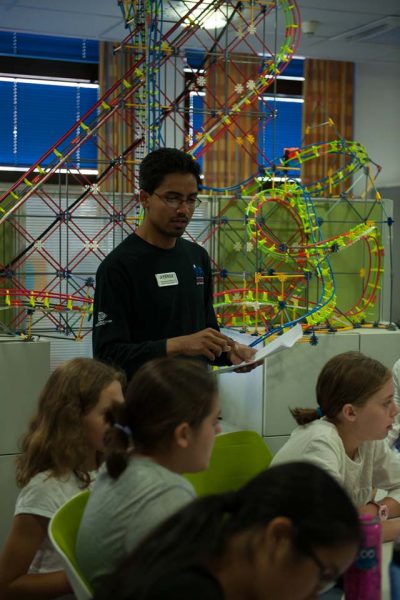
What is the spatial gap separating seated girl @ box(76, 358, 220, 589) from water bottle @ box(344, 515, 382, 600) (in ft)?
1.07

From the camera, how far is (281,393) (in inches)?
182

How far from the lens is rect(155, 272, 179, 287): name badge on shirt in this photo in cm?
246

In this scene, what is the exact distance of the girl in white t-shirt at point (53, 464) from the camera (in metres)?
1.70

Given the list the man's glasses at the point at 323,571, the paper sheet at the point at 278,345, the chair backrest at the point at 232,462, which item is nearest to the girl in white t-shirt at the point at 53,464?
the chair backrest at the point at 232,462

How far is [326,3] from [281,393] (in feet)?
11.1

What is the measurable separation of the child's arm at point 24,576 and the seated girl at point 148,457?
308mm

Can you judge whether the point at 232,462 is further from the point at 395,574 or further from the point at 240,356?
the point at 395,574

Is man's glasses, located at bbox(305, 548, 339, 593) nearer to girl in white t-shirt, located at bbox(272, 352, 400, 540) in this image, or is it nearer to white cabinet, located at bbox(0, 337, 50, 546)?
girl in white t-shirt, located at bbox(272, 352, 400, 540)

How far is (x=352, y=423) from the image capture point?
2.19m

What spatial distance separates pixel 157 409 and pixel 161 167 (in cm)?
113

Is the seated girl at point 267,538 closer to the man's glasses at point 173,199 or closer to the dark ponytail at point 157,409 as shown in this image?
the dark ponytail at point 157,409

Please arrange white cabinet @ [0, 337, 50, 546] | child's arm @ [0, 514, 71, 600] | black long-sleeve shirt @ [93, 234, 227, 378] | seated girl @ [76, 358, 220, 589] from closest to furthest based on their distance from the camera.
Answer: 1. seated girl @ [76, 358, 220, 589]
2. child's arm @ [0, 514, 71, 600]
3. black long-sleeve shirt @ [93, 234, 227, 378]
4. white cabinet @ [0, 337, 50, 546]

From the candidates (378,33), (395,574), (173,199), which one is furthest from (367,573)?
(378,33)

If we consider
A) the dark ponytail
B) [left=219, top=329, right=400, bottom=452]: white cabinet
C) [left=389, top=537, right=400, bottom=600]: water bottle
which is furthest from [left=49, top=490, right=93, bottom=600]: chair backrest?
[left=219, top=329, right=400, bottom=452]: white cabinet
